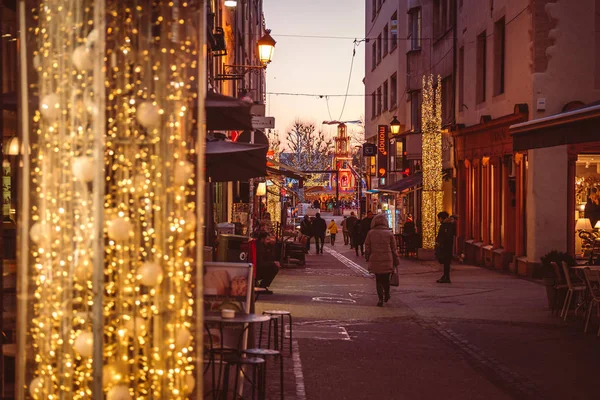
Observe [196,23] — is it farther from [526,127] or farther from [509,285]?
[509,285]

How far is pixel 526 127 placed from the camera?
14219 mm

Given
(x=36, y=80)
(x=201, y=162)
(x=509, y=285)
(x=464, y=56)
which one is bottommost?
(x=509, y=285)

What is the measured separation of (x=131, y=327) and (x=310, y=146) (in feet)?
349

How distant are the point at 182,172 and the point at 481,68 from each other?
999 inches

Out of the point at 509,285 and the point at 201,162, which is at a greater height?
the point at 201,162

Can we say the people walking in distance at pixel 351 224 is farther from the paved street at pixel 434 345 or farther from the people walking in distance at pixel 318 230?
the paved street at pixel 434 345

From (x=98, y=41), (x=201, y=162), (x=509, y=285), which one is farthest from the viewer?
(x=509, y=285)

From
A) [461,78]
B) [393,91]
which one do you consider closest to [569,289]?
[461,78]

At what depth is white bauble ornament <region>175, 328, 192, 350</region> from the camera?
5.14m

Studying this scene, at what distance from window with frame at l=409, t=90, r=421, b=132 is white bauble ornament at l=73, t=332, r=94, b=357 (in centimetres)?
3612

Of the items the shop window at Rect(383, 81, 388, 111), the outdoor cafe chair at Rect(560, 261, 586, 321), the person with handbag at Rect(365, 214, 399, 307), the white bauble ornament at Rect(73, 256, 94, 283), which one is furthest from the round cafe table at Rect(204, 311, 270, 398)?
the shop window at Rect(383, 81, 388, 111)

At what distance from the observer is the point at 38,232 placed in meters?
5.05

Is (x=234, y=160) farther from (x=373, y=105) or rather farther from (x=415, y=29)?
(x=373, y=105)

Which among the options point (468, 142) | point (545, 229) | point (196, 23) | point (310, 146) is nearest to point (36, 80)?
point (196, 23)
